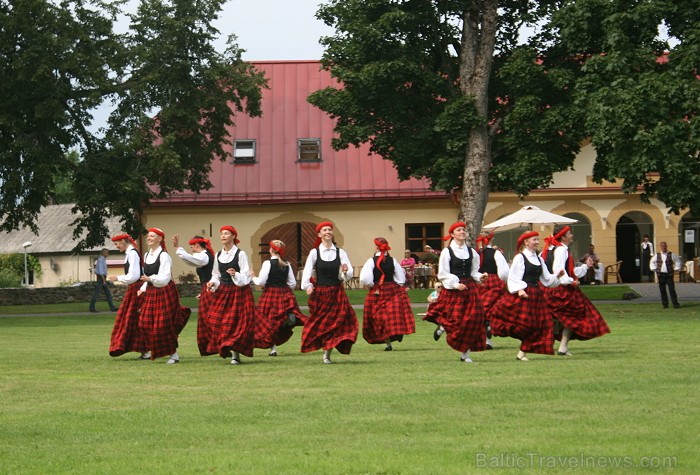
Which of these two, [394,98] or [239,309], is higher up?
[394,98]

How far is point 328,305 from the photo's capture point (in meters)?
17.4

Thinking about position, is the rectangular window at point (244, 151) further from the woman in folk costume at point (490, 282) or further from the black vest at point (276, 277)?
the black vest at point (276, 277)

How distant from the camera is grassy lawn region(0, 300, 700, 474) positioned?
8.84 metres

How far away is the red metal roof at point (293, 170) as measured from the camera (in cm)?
5153

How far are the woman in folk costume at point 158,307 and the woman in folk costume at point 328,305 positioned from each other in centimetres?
205

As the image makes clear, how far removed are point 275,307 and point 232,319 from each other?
58.6 inches

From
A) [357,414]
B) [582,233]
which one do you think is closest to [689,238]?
[582,233]

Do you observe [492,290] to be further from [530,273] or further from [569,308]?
[530,273]

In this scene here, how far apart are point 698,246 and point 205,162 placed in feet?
71.7

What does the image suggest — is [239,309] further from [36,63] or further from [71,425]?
[36,63]

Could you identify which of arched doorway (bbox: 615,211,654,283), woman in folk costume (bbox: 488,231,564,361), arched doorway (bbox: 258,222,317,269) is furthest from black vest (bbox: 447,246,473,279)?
arched doorway (bbox: 615,211,654,283)

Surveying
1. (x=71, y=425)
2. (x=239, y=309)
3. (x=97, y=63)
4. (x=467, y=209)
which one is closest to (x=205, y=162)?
(x=97, y=63)

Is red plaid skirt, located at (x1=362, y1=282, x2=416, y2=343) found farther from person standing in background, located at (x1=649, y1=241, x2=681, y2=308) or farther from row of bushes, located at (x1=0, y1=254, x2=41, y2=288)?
row of bushes, located at (x1=0, y1=254, x2=41, y2=288)

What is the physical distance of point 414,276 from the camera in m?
46.0
